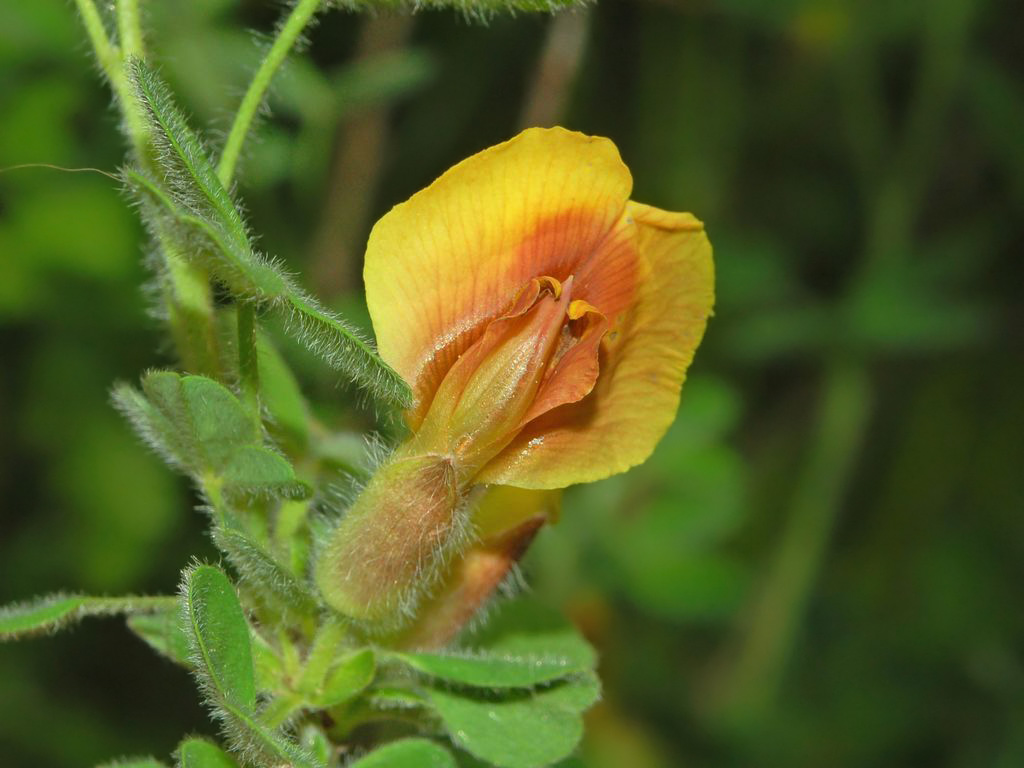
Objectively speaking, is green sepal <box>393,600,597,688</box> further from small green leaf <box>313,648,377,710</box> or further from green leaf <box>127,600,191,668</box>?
green leaf <box>127,600,191,668</box>

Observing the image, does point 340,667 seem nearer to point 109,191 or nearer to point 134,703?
point 109,191

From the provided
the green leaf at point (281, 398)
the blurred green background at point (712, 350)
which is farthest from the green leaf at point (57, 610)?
the blurred green background at point (712, 350)

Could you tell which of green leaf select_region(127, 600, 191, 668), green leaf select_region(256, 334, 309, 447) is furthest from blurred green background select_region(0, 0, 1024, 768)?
green leaf select_region(127, 600, 191, 668)

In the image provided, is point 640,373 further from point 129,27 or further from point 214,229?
point 129,27

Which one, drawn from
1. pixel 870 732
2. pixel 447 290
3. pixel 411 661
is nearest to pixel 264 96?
pixel 447 290

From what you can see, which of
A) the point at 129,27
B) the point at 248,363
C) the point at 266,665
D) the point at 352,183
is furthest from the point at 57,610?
the point at 352,183

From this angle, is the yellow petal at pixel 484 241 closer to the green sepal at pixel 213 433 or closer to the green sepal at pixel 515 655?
the green sepal at pixel 213 433
